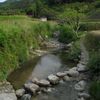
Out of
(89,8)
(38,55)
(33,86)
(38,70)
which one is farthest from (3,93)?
(89,8)

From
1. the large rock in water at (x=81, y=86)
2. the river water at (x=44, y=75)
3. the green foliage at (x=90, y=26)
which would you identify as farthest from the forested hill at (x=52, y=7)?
the large rock in water at (x=81, y=86)

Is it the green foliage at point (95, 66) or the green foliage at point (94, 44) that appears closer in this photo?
the green foliage at point (95, 66)

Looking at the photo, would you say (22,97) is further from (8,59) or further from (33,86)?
(8,59)

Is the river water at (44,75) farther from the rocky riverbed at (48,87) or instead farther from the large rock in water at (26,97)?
the large rock in water at (26,97)

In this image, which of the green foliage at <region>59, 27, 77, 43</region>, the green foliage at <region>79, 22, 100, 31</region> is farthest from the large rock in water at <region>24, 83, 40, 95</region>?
the green foliage at <region>79, 22, 100, 31</region>

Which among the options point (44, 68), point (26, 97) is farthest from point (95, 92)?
point (44, 68)

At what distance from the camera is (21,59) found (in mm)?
11609

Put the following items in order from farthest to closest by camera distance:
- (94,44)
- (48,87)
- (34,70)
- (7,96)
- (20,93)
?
(94,44) < (34,70) < (48,87) < (20,93) < (7,96)

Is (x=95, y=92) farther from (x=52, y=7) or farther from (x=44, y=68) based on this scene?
(x=52, y=7)

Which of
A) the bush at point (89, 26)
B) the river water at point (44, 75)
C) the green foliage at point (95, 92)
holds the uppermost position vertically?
the bush at point (89, 26)

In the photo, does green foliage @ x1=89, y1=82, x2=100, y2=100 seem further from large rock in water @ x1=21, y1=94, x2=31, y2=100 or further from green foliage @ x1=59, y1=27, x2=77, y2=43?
green foliage @ x1=59, y1=27, x2=77, y2=43

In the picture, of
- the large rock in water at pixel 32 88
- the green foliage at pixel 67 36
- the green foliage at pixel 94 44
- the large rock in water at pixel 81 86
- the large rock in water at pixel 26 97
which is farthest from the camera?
the green foliage at pixel 67 36

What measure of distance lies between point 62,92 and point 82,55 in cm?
662

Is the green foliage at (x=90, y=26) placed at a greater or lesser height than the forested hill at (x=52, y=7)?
lesser
